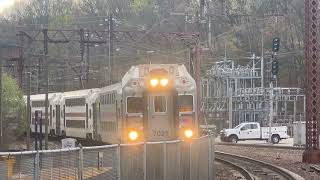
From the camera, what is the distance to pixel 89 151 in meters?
10.4

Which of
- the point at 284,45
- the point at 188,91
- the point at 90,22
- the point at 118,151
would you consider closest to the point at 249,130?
the point at 188,91

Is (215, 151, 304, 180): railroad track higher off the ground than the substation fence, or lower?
lower

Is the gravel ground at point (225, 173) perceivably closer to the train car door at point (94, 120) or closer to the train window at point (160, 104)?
the train window at point (160, 104)

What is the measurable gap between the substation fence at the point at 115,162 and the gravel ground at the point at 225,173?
4043mm

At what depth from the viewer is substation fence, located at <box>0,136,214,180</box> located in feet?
28.7

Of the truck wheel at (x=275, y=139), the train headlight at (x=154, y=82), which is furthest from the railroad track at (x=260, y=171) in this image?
the truck wheel at (x=275, y=139)

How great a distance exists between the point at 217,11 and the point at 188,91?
198ft

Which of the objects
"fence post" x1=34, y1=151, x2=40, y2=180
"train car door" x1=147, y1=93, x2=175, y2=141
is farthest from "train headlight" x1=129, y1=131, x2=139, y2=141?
"fence post" x1=34, y1=151, x2=40, y2=180

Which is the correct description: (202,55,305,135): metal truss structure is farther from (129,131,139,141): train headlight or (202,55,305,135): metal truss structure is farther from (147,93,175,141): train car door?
(129,131,139,141): train headlight

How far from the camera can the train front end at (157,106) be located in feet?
70.0

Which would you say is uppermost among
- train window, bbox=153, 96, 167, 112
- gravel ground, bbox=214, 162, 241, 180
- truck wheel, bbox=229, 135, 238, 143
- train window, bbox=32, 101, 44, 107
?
train window, bbox=153, 96, 167, 112

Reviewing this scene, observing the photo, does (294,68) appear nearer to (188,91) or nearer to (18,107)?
(18,107)

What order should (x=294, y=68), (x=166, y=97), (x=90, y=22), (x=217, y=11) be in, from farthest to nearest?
(x=294, y=68) < (x=217, y=11) < (x=90, y=22) < (x=166, y=97)

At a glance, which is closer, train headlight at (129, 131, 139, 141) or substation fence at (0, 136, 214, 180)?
substation fence at (0, 136, 214, 180)
